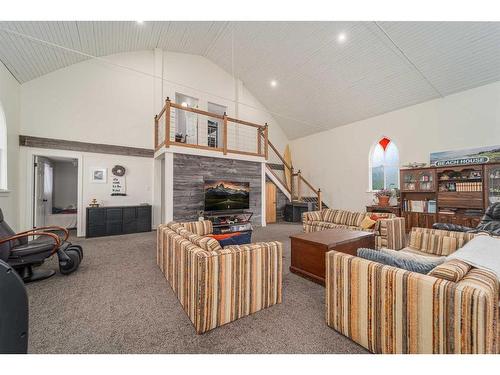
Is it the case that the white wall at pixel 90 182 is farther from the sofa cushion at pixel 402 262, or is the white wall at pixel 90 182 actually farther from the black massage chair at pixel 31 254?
the sofa cushion at pixel 402 262

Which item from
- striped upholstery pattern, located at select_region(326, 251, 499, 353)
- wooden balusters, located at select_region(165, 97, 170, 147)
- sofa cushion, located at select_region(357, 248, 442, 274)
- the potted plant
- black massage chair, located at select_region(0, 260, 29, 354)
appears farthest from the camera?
the potted plant

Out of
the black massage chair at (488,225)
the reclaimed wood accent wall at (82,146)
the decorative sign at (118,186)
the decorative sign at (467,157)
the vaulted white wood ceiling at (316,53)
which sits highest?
the vaulted white wood ceiling at (316,53)

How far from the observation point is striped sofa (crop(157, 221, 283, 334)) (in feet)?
5.68

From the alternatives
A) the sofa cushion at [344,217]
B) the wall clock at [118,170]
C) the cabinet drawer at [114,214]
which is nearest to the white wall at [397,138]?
the sofa cushion at [344,217]

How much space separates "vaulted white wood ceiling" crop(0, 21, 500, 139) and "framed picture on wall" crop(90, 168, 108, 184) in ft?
8.04

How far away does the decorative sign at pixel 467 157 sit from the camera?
4727mm

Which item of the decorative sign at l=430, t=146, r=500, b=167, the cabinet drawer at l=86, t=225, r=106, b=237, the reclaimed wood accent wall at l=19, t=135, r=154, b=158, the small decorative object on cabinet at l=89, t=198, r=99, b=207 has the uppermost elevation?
the reclaimed wood accent wall at l=19, t=135, r=154, b=158

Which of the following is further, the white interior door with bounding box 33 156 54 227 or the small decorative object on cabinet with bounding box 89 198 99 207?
the small decorative object on cabinet with bounding box 89 198 99 207

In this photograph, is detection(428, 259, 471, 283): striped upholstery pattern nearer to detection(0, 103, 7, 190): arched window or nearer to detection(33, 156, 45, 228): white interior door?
detection(0, 103, 7, 190): arched window

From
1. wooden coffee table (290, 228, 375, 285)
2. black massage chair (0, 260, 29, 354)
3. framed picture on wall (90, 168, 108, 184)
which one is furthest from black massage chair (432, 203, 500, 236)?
framed picture on wall (90, 168, 108, 184)

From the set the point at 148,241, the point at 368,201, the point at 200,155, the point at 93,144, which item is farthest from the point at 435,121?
the point at 93,144

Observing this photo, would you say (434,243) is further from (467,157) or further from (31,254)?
(31,254)

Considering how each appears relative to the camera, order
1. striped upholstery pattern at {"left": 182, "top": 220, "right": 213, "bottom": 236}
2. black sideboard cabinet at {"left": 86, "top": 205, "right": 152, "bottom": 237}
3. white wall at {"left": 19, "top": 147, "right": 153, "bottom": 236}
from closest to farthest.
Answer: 1. striped upholstery pattern at {"left": 182, "top": 220, "right": 213, "bottom": 236}
2. white wall at {"left": 19, "top": 147, "right": 153, "bottom": 236}
3. black sideboard cabinet at {"left": 86, "top": 205, "right": 152, "bottom": 237}

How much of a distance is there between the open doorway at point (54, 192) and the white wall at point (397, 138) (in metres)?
8.31
